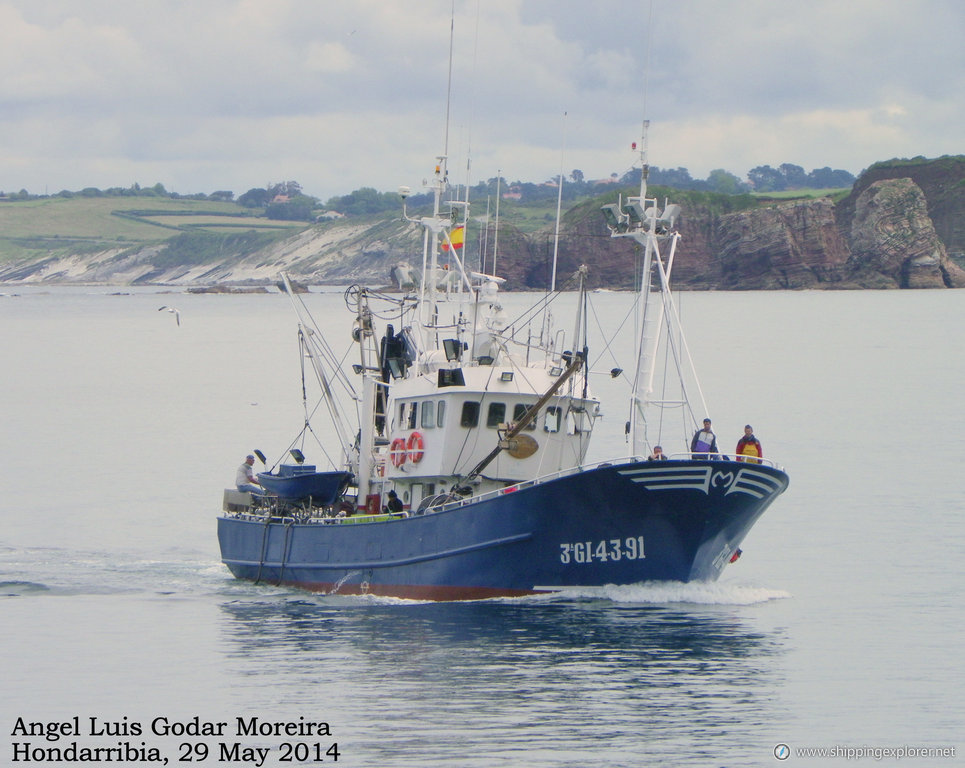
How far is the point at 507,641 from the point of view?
90.5 feet

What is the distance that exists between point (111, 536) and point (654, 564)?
19.7 m

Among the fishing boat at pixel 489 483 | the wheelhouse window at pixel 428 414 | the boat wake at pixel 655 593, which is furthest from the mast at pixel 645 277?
the wheelhouse window at pixel 428 414

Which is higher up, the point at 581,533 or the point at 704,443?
the point at 704,443

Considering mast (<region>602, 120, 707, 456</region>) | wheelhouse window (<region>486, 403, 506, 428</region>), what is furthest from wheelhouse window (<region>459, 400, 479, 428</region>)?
mast (<region>602, 120, 707, 456</region>)

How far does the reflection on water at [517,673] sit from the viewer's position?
21.9m

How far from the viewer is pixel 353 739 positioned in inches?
865

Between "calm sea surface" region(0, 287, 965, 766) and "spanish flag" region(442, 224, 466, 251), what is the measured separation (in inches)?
341

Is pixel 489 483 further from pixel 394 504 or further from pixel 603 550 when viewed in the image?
pixel 603 550

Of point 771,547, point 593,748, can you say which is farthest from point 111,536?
point 593,748

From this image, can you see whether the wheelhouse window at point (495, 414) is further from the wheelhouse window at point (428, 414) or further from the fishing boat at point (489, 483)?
the wheelhouse window at point (428, 414)

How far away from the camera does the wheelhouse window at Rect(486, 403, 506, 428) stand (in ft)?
104

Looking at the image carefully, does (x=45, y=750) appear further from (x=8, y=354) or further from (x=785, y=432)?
(x=8, y=354)

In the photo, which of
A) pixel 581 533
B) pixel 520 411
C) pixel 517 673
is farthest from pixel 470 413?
pixel 517 673

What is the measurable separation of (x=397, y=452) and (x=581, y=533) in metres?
5.10
